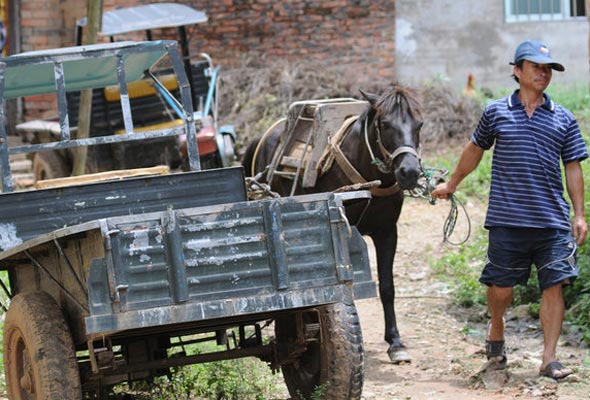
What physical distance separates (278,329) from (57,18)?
12.8 metres

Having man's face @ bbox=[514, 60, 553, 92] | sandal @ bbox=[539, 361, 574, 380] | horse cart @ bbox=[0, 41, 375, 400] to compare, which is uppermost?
man's face @ bbox=[514, 60, 553, 92]

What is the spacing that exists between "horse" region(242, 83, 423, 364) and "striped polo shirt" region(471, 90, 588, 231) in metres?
0.79

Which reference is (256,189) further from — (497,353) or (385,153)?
(497,353)

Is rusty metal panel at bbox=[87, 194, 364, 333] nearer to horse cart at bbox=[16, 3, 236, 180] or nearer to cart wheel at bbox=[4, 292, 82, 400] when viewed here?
cart wheel at bbox=[4, 292, 82, 400]

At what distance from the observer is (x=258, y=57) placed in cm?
1761

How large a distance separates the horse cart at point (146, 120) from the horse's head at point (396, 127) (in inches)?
212

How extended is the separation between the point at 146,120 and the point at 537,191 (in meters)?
7.90

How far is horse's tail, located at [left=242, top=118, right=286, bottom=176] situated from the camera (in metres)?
Answer: 9.38

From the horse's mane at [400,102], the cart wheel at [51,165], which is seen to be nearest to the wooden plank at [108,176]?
the horse's mane at [400,102]

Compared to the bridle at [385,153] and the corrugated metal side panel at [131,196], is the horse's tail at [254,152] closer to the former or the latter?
the bridle at [385,153]

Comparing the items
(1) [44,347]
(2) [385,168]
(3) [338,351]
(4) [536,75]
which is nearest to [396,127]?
(2) [385,168]

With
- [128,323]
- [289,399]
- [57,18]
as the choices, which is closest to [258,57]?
[57,18]

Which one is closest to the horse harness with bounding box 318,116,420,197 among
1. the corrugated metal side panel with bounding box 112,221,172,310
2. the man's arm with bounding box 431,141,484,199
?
the man's arm with bounding box 431,141,484,199

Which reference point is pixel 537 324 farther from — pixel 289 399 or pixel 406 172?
pixel 289 399
